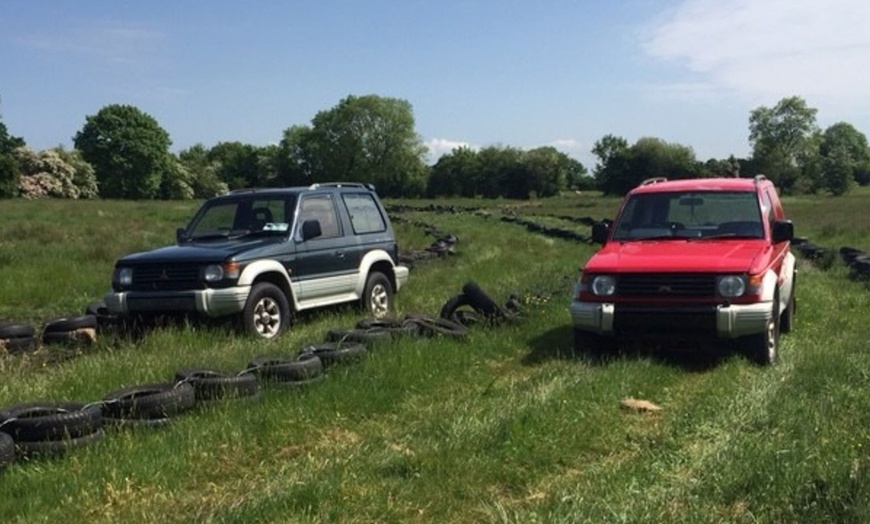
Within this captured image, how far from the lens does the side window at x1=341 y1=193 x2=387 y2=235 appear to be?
41.9 ft

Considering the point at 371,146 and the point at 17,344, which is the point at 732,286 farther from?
the point at 371,146

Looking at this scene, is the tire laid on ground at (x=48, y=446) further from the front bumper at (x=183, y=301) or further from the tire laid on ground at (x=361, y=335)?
the front bumper at (x=183, y=301)

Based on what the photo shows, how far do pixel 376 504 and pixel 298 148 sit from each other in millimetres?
116678

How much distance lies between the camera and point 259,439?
6.08 m

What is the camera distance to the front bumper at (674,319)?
829 cm

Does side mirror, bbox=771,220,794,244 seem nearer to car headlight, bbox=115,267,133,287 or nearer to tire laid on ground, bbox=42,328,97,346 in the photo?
car headlight, bbox=115,267,133,287

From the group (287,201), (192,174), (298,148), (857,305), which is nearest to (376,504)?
(287,201)

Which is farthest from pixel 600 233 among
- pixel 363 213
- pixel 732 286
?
pixel 363 213

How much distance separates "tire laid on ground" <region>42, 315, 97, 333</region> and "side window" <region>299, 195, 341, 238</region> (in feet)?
9.61

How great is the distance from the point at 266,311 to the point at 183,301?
1003 mm

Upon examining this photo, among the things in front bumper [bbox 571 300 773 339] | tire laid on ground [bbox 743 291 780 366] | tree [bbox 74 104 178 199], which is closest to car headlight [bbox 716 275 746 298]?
front bumper [bbox 571 300 773 339]

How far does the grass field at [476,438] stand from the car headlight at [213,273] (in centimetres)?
59

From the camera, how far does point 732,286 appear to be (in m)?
8.39

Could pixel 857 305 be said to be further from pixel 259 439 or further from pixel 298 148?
pixel 298 148
